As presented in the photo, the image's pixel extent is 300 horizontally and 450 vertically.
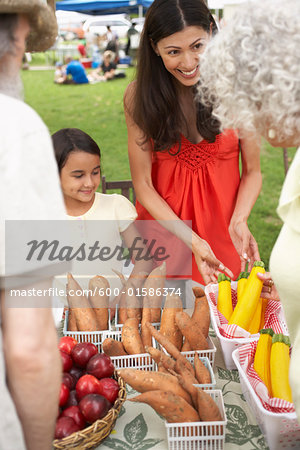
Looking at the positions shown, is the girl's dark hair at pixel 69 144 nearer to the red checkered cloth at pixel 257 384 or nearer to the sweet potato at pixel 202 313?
the sweet potato at pixel 202 313

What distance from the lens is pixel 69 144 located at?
2.01 metres

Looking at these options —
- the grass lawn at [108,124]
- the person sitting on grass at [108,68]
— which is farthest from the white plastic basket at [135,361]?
the person sitting on grass at [108,68]

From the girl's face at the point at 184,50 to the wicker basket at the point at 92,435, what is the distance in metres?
1.24

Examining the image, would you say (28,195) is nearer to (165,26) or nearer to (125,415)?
(125,415)

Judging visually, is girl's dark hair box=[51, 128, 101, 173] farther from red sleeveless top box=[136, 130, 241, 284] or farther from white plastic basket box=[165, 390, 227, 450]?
white plastic basket box=[165, 390, 227, 450]

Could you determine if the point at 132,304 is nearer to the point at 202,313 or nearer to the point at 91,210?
the point at 202,313

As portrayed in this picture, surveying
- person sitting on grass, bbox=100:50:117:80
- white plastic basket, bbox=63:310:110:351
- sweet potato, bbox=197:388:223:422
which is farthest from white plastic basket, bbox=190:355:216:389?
person sitting on grass, bbox=100:50:117:80

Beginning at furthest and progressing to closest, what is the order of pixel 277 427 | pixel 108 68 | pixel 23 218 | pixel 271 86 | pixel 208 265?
pixel 108 68 < pixel 208 265 < pixel 277 427 < pixel 271 86 < pixel 23 218

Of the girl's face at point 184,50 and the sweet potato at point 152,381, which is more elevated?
the girl's face at point 184,50

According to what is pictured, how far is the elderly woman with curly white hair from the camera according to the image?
0.88 meters

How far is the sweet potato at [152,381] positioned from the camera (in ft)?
4.06

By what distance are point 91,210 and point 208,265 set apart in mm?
631

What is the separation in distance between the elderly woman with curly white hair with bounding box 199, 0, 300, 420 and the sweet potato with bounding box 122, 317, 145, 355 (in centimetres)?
59

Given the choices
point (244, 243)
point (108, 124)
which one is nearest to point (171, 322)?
point (244, 243)
